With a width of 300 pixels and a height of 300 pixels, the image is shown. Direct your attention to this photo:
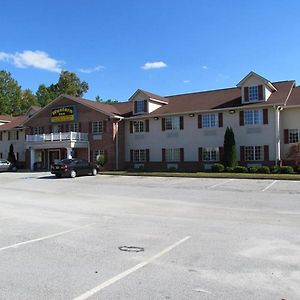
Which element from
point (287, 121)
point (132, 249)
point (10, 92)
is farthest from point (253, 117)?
point (10, 92)

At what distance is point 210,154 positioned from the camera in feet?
113

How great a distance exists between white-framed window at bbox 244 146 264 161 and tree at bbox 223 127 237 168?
4.87 ft

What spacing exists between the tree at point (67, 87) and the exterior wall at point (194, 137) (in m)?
40.7

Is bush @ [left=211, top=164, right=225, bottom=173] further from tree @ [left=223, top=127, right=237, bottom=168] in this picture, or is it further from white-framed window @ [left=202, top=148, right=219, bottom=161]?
white-framed window @ [left=202, top=148, right=219, bottom=161]

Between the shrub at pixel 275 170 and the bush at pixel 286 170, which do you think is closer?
the bush at pixel 286 170

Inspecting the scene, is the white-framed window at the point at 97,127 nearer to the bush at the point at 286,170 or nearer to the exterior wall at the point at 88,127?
the exterior wall at the point at 88,127

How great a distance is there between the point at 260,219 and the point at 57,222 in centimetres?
546

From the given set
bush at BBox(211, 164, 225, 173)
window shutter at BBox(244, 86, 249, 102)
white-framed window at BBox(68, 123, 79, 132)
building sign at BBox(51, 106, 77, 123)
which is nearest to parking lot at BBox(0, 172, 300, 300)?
bush at BBox(211, 164, 225, 173)

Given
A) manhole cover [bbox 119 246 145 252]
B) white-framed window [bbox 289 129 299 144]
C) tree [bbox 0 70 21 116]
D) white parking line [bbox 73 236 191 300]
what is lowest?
white parking line [bbox 73 236 191 300]

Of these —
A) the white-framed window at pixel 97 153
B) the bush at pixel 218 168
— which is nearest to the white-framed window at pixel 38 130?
the white-framed window at pixel 97 153

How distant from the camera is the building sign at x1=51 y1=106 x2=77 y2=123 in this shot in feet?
136

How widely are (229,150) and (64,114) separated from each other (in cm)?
1916

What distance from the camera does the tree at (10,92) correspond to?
256 ft

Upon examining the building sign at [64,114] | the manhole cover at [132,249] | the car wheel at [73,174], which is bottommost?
the manhole cover at [132,249]
